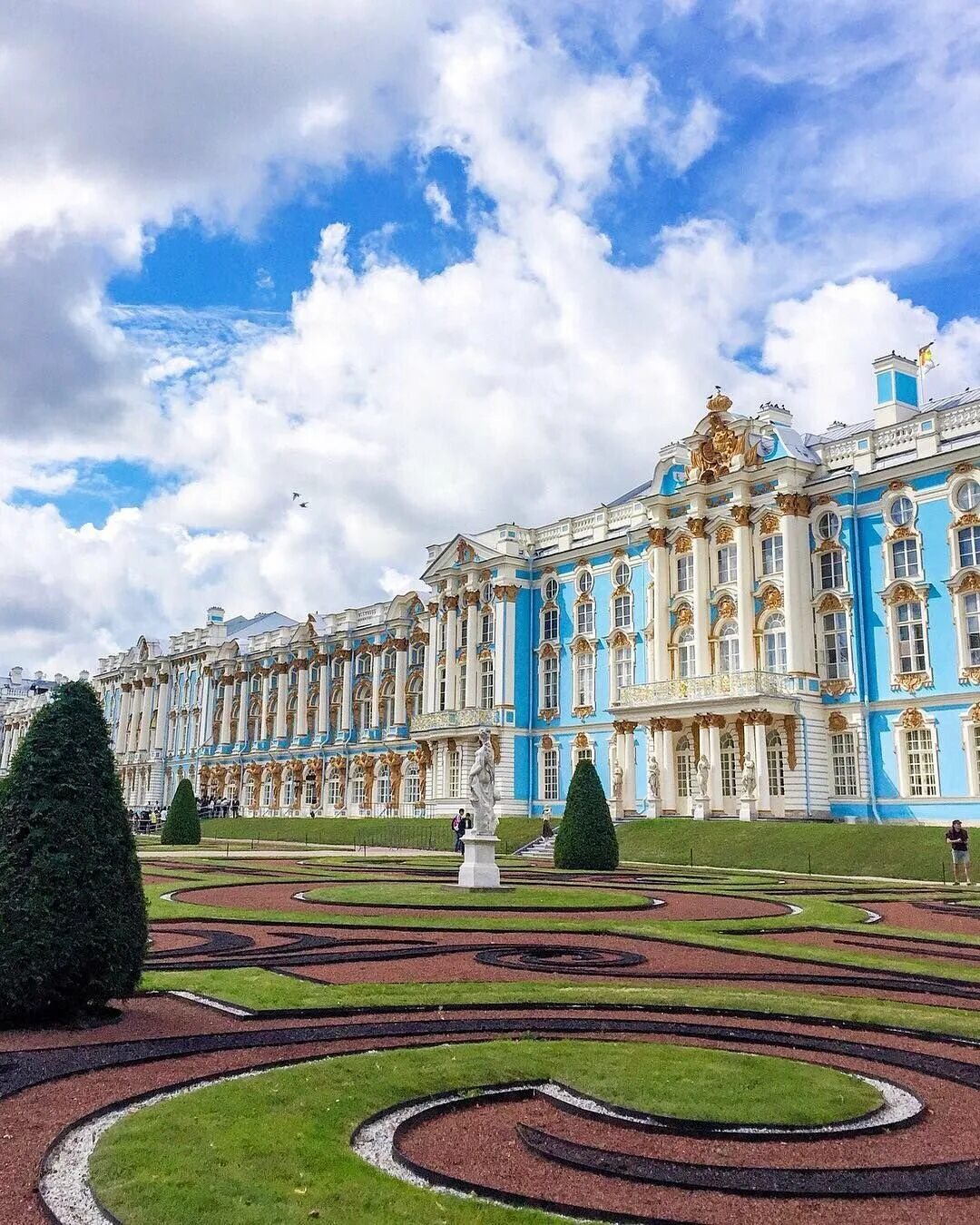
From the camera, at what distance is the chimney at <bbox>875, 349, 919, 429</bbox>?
42156mm

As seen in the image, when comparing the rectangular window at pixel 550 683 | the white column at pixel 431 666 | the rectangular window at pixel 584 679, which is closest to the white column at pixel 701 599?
the rectangular window at pixel 584 679

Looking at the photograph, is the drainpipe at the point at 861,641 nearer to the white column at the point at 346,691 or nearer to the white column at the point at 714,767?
the white column at the point at 714,767

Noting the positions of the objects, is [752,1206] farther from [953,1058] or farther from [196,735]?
[196,735]

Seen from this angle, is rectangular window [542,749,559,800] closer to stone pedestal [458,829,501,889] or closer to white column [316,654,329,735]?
white column [316,654,329,735]

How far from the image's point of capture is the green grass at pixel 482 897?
18984 millimetres

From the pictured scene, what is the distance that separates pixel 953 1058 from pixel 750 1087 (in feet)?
7.39

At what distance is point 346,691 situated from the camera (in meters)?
68.9

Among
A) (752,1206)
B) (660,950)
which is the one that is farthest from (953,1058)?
(660,950)

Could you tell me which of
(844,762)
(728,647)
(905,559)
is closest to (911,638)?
(905,559)

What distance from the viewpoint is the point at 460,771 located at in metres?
53.9

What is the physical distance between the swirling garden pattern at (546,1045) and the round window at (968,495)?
22238 millimetres

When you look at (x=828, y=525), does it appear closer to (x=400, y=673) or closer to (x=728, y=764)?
(x=728, y=764)

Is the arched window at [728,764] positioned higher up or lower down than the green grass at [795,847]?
higher up

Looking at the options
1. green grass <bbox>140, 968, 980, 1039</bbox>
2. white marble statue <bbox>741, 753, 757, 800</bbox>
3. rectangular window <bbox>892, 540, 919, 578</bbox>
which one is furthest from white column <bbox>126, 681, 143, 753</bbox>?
green grass <bbox>140, 968, 980, 1039</bbox>
